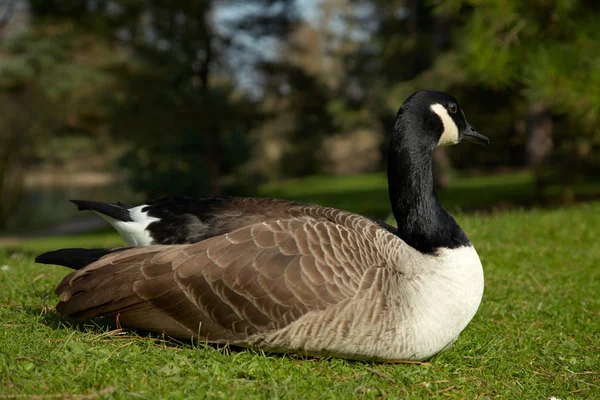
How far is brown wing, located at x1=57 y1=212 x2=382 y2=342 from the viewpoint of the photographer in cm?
324

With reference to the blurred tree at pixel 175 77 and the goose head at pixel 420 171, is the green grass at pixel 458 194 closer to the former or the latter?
the blurred tree at pixel 175 77

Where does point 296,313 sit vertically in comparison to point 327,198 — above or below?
above

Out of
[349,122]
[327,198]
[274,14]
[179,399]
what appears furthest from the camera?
[349,122]

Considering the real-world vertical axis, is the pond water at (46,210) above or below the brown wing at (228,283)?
below

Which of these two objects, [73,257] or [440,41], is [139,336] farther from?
[440,41]

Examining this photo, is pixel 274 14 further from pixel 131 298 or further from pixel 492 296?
pixel 131 298

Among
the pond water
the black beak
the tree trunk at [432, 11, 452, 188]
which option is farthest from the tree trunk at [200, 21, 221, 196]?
the black beak

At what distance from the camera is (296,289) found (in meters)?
3.24

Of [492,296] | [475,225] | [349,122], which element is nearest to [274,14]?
[349,122]

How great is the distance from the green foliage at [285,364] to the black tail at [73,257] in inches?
15.7

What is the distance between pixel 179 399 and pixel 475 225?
5.59m

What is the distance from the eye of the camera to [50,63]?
30406 millimetres

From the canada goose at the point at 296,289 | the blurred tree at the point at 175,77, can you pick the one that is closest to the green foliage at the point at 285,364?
the canada goose at the point at 296,289

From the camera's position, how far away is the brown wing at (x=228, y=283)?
3242 mm
